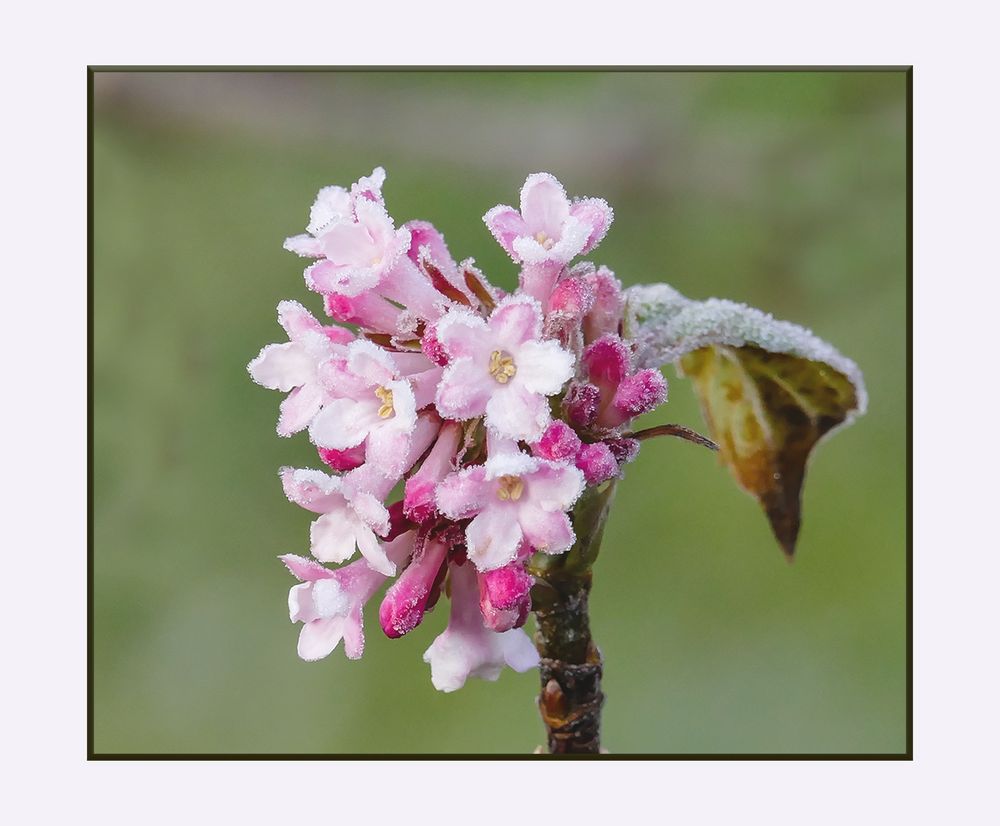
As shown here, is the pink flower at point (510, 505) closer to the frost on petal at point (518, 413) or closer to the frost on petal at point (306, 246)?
the frost on petal at point (518, 413)

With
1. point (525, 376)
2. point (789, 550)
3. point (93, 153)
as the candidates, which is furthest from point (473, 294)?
point (93, 153)

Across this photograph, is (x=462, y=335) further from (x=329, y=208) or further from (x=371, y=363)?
(x=329, y=208)

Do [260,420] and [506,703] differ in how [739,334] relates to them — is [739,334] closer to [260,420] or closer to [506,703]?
[506,703]

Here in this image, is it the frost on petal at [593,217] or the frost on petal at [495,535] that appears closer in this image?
the frost on petal at [495,535]

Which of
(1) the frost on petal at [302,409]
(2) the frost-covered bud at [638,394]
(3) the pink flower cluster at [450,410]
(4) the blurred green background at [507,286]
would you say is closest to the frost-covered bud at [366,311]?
(3) the pink flower cluster at [450,410]

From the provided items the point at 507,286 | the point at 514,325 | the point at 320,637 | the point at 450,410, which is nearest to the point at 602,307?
the point at 514,325

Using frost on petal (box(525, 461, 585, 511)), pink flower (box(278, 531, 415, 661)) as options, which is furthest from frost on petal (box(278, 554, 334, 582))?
frost on petal (box(525, 461, 585, 511))
